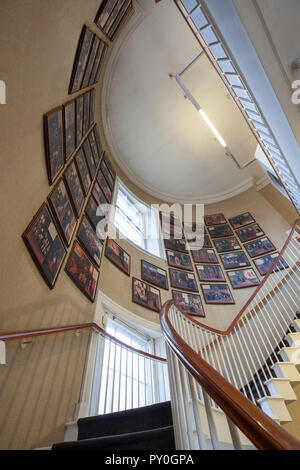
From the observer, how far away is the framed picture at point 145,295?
522cm

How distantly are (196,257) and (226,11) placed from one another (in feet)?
19.0

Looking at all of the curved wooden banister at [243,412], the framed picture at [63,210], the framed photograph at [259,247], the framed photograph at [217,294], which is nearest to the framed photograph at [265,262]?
the framed photograph at [259,247]

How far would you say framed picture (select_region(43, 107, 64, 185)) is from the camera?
10.4 feet

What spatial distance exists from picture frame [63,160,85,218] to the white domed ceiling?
3.93 m

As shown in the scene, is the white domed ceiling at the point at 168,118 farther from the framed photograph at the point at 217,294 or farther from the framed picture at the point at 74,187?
the framed photograph at the point at 217,294

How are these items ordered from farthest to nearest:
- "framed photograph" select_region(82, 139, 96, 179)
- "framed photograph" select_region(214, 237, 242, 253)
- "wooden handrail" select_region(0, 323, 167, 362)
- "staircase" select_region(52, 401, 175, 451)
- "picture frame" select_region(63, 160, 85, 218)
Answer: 1. "framed photograph" select_region(214, 237, 242, 253)
2. "framed photograph" select_region(82, 139, 96, 179)
3. "picture frame" select_region(63, 160, 85, 218)
4. "wooden handrail" select_region(0, 323, 167, 362)
5. "staircase" select_region(52, 401, 175, 451)

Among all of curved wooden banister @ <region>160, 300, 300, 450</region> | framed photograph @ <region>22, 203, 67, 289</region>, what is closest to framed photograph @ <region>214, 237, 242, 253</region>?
framed photograph @ <region>22, 203, 67, 289</region>

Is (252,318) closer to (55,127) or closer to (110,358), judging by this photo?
(110,358)

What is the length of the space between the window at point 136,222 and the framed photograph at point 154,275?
23.4 inches

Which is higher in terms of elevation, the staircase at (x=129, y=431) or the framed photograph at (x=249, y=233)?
the framed photograph at (x=249, y=233)

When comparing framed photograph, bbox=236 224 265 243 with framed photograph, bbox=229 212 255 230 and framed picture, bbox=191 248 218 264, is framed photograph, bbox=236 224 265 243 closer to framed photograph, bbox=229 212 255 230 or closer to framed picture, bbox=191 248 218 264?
framed photograph, bbox=229 212 255 230

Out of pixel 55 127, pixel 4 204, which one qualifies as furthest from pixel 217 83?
pixel 4 204

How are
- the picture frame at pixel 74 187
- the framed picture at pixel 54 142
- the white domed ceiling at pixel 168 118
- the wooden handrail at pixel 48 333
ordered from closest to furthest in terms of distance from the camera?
the wooden handrail at pixel 48 333 < the framed picture at pixel 54 142 < the picture frame at pixel 74 187 < the white domed ceiling at pixel 168 118

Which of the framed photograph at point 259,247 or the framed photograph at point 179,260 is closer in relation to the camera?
the framed photograph at point 179,260
